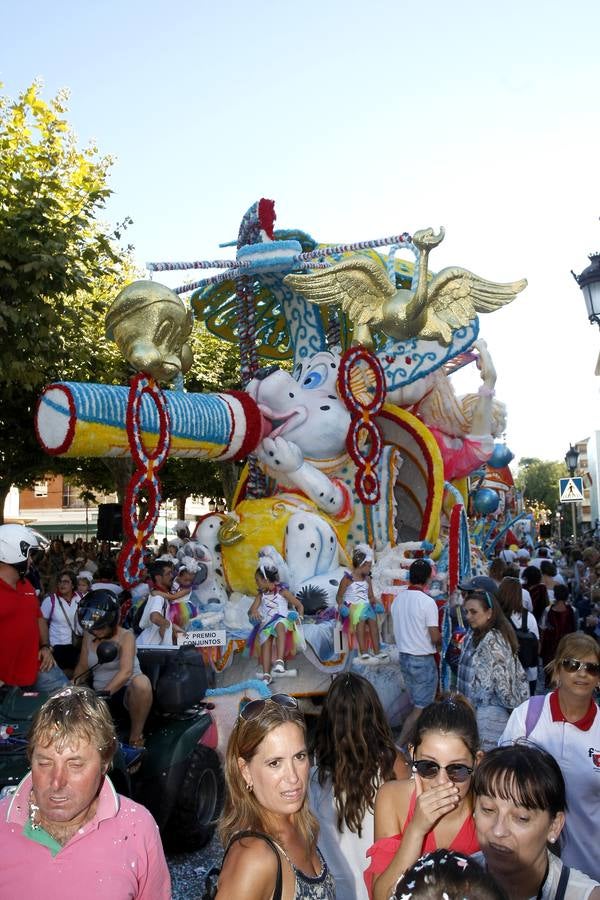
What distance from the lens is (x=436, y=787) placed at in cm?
250

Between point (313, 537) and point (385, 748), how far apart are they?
215 inches

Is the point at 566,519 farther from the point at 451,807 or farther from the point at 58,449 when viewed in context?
the point at 451,807

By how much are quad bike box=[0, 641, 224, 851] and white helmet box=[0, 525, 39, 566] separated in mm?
605

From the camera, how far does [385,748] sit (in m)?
3.17

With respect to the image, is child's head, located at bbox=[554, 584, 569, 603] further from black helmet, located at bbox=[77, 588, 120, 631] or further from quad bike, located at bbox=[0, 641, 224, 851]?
black helmet, located at bbox=[77, 588, 120, 631]

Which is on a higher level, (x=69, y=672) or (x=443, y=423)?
(x=443, y=423)

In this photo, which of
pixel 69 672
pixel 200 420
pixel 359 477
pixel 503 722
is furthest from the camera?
pixel 359 477

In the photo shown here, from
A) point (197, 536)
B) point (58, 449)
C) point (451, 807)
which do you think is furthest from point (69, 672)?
point (451, 807)

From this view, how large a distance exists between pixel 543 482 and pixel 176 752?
83.6 m

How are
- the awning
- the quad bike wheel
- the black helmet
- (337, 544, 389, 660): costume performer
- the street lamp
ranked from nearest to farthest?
the quad bike wheel, the black helmet, the street lamp, (337, 544, 389, 660): costume performer, the awning

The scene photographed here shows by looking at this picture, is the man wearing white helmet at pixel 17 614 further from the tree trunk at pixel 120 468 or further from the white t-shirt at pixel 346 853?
the tree trunk at pixel 120 468

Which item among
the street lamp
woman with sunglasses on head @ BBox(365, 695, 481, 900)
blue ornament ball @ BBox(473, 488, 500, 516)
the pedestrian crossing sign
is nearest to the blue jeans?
the street lamp

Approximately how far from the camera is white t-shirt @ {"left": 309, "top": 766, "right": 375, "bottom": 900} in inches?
117

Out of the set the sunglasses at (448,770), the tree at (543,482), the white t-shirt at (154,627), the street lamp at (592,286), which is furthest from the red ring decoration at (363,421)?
the tree at (543,482)
